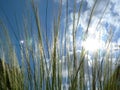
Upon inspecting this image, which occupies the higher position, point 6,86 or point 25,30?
point 25,30

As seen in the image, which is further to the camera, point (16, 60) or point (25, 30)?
point (16, 60)

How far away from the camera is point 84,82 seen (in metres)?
2.17

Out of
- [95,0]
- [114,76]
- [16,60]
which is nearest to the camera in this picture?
[95,0]

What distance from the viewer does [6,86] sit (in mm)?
2004

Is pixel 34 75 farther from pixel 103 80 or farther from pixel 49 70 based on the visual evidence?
pixel 103 80

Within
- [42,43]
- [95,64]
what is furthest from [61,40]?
[95,64]

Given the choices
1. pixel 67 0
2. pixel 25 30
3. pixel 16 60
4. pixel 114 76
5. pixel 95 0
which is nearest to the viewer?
pixel 95 0

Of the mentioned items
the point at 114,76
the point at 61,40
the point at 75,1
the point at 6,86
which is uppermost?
the point at 75,1

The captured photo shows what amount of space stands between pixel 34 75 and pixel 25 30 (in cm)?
37

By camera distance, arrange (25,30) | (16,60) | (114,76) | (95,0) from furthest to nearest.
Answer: (114,76)
(16,60)
(25,30)
(95,0)

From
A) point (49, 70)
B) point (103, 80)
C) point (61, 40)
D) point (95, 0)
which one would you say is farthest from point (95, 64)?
point (95, 0)

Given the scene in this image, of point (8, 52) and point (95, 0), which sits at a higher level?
point (95, 0)

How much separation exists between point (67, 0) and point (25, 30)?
1.38ft

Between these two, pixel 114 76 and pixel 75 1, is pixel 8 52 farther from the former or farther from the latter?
pixel 114 76
